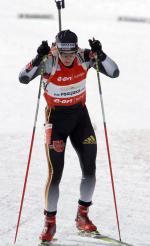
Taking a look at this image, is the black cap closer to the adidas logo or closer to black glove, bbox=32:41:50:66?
black glove, bbox=32:41:50:66

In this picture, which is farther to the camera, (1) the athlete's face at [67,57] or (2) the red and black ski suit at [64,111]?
(2) the red and black ski suit at [64,111]

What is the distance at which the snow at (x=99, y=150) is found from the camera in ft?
24.6

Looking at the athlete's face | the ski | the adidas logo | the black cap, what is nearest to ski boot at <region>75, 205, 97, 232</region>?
the ski

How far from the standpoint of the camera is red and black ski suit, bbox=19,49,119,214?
6.52m

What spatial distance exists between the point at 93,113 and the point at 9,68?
6513mm

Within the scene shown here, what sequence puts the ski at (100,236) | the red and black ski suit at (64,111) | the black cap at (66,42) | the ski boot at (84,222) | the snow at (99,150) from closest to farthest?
1. the black cap at (66,42)
2. the red and black ski suit at (64,111)
3. the ski at (100,236)
4. the ski boot at (84,222)
5. the snow at (99,150)

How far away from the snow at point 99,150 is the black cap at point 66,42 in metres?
2.43

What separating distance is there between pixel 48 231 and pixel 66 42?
234 centimetres

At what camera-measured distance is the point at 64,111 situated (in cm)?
676

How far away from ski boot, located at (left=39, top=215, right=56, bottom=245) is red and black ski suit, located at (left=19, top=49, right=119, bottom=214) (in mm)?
105

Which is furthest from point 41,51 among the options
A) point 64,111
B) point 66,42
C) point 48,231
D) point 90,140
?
point 48,231

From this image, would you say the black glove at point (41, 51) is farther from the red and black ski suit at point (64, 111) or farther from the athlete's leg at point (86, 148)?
the athlete's leg at point (86, 148)

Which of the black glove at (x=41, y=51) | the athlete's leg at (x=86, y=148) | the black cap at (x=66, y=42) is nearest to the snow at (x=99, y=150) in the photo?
the athlete's leg at (x=86, y=148)

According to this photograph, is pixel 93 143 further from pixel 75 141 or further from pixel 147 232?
pixel 147 232
